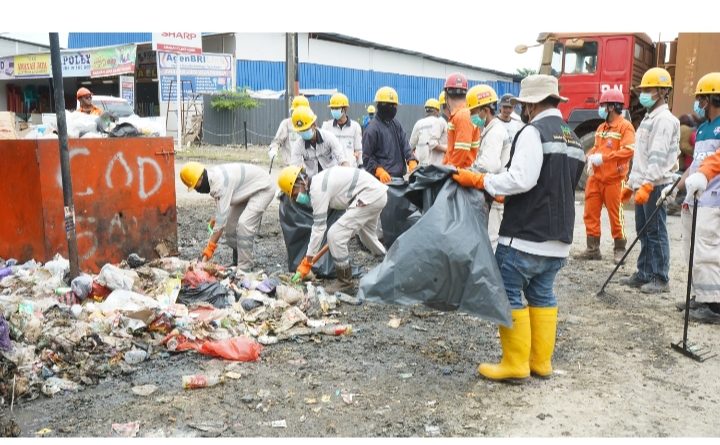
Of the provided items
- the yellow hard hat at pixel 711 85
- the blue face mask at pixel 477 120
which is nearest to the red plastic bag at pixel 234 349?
the blue face mask at pixel 477 120

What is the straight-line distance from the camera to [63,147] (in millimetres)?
4574

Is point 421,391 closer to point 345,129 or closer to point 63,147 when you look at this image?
point 63,147

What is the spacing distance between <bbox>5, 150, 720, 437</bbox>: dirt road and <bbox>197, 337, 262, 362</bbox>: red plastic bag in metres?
0.08

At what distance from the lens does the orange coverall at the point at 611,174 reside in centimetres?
642

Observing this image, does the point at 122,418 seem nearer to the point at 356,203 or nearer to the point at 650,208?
the point at 356,203

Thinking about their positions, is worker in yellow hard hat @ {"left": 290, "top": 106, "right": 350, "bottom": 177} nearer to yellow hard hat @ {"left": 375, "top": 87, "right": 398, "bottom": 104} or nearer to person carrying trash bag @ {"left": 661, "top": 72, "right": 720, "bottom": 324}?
yellow hard hat @ {"left": 375, "top": 87, "right": 398, "bottom": 104}

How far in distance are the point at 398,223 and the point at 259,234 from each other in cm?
237

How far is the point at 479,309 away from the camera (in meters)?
3.32

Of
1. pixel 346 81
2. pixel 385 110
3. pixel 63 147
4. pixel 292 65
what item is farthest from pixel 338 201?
pixel 346 81

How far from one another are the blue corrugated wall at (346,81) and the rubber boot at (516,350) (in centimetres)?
2081

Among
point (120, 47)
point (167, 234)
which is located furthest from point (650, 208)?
point (120, 47)

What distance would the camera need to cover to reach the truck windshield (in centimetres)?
1073

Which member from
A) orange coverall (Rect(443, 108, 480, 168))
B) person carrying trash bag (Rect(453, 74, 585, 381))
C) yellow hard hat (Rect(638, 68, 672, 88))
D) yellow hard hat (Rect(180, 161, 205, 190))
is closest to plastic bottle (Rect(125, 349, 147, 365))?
yellow hard hat (Rect(180, 161, 205, 190))

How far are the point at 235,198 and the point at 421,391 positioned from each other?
3117 mm
